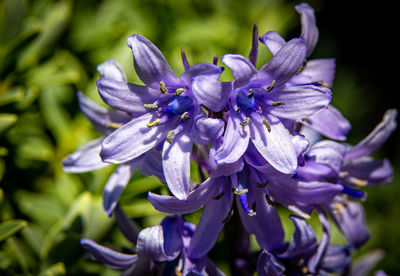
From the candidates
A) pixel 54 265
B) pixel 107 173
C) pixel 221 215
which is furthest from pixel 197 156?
pixel 54 265

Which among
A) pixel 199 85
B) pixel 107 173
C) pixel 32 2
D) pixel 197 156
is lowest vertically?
pixel 107 173

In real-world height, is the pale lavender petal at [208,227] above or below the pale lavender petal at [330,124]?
below

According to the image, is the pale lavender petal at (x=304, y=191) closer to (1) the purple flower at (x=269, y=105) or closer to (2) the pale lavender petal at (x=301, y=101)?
(1) the purple flower at (x=269, y=105)

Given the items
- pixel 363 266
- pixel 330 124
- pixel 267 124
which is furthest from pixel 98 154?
pixel 363 266

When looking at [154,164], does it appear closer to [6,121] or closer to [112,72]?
[112,72]

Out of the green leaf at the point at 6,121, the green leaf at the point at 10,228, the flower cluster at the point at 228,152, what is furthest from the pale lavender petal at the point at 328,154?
the green leaf at the point at 6,121

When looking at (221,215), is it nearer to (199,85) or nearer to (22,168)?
(199,85)

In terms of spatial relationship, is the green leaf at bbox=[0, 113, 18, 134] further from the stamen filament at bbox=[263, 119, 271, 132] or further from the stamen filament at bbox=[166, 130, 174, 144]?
the stamen filament at bbox=[263, 119, 271, 132]
